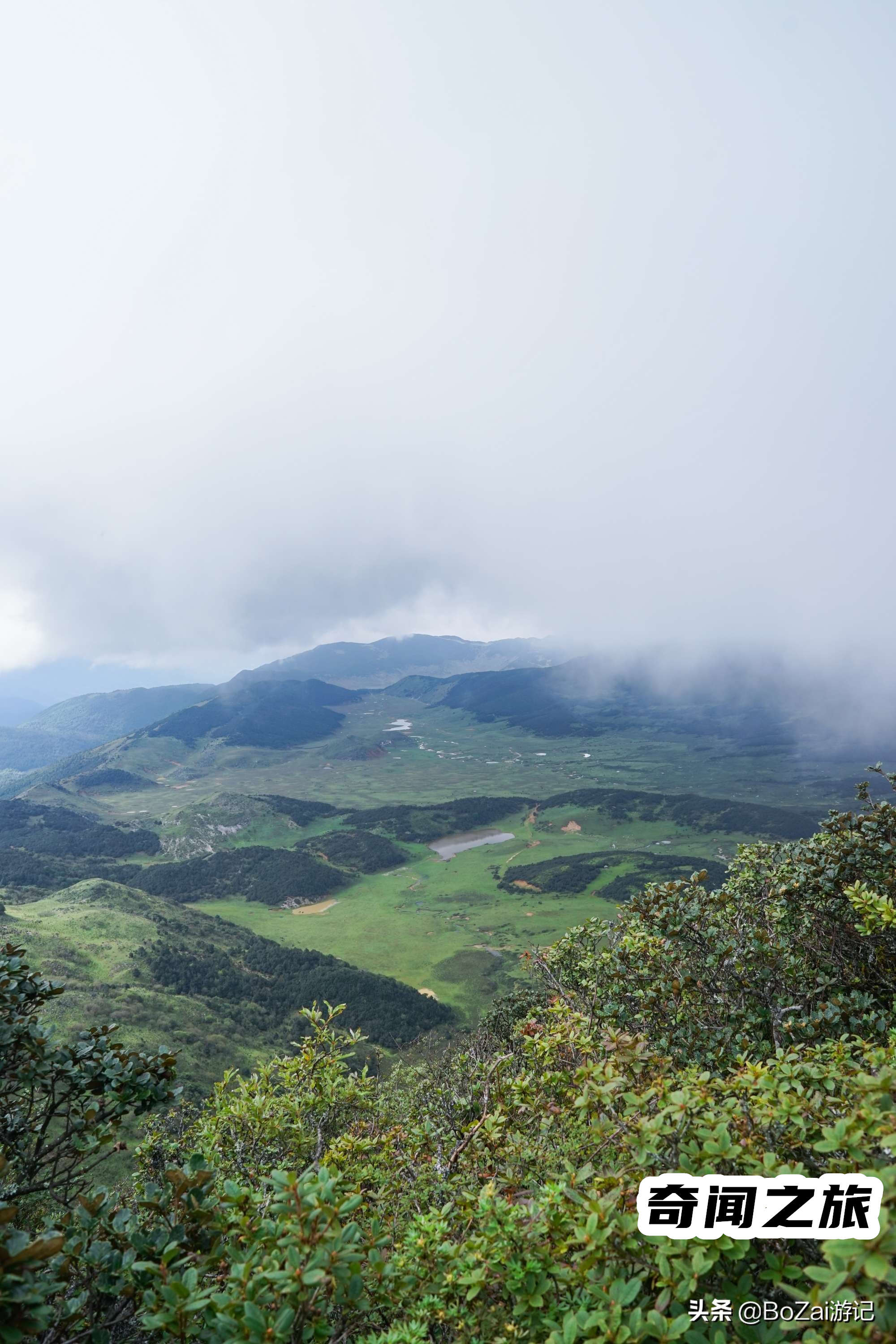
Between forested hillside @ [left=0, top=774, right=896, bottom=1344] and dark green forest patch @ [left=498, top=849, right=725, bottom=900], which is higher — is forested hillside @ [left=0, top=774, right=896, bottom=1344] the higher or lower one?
the higher one

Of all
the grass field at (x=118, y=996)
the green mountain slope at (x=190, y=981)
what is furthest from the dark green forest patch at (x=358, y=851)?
the grass field at (x=118, y=996)

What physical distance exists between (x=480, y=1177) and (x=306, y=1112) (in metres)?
4.65

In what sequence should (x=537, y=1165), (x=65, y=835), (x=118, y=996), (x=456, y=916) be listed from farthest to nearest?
(x=65, y=835) → (x=456, y=916) → (x=118, y=996) → (x=537, y=1165)

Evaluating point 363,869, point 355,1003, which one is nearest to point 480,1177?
point 355,1003

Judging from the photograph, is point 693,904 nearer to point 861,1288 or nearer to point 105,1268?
point 861,1288

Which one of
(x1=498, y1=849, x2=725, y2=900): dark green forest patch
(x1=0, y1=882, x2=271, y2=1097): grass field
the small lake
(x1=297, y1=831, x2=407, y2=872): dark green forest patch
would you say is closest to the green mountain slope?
(x1=0, y1=882, x2=271, y2=1097): grass field

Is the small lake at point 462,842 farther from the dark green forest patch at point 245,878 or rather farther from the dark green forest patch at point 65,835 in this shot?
the dark green forest patch at point 65,835

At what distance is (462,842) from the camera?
192m

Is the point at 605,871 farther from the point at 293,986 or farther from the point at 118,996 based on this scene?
the point at 118,996

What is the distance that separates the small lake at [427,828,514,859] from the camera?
7180 inches

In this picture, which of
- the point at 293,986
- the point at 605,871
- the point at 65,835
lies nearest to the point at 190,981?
the point at 293,986

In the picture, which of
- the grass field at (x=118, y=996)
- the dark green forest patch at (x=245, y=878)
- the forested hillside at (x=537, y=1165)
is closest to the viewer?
the forested hillside at (x=537, y=1165)

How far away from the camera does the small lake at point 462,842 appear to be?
598ft

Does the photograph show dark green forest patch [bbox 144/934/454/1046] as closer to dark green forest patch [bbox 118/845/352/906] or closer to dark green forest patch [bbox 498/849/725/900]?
dark green forest patch [bbox 118/845/352/906]
